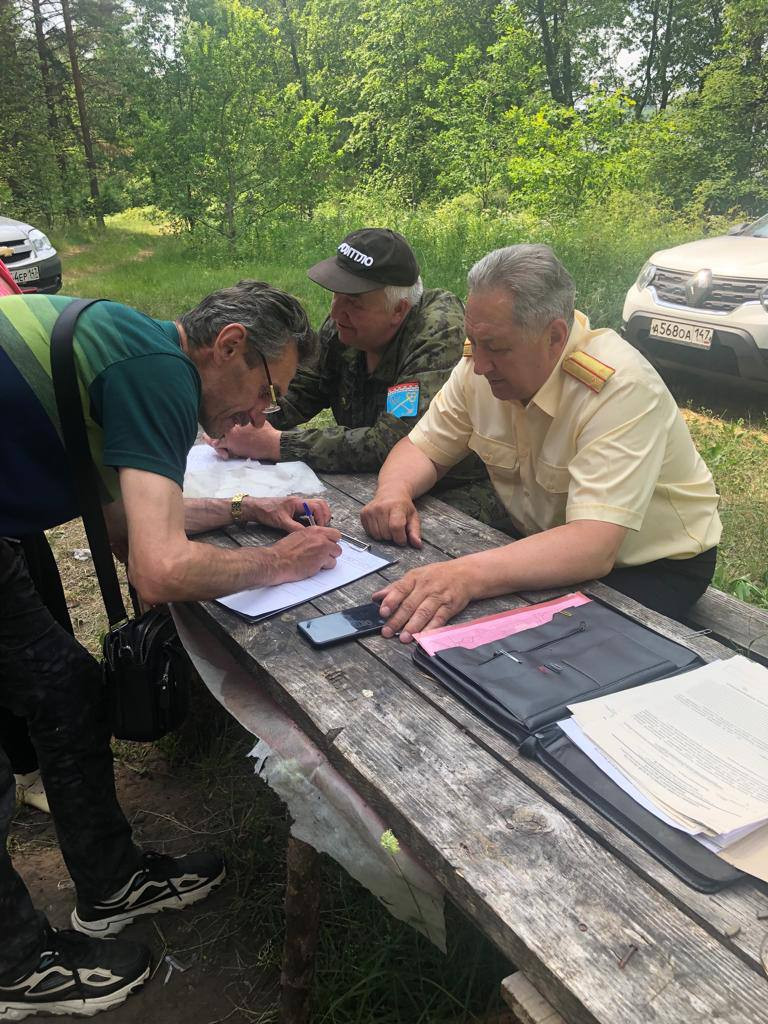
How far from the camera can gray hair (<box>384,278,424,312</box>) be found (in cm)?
272

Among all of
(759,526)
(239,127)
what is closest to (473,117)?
(239,127)

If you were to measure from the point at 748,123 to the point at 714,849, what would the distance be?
667 inches

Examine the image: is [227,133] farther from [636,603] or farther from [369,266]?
[636,603]

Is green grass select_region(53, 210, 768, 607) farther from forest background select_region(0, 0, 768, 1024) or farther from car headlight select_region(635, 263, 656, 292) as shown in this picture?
car headlight select_region(635, 263, 656, 292)

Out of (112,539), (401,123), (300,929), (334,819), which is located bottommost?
(300,929)

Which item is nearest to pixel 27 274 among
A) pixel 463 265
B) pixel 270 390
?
pixel 463 265

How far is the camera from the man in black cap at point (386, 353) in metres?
2.62

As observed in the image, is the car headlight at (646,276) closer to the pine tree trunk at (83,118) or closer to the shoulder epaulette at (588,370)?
the shoulder epaulette at (588,370)

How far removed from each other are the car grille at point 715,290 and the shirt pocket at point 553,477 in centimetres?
395

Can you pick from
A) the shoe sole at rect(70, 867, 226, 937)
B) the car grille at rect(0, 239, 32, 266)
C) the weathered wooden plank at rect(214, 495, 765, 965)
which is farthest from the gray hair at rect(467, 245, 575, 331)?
the car grille at rect(0, 239, 32, 266)

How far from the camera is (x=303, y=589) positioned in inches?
71.4

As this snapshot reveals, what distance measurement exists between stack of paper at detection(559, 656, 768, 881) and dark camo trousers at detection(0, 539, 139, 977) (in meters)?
1.11

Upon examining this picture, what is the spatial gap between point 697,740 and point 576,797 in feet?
0.73

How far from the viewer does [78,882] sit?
72.7 inches
